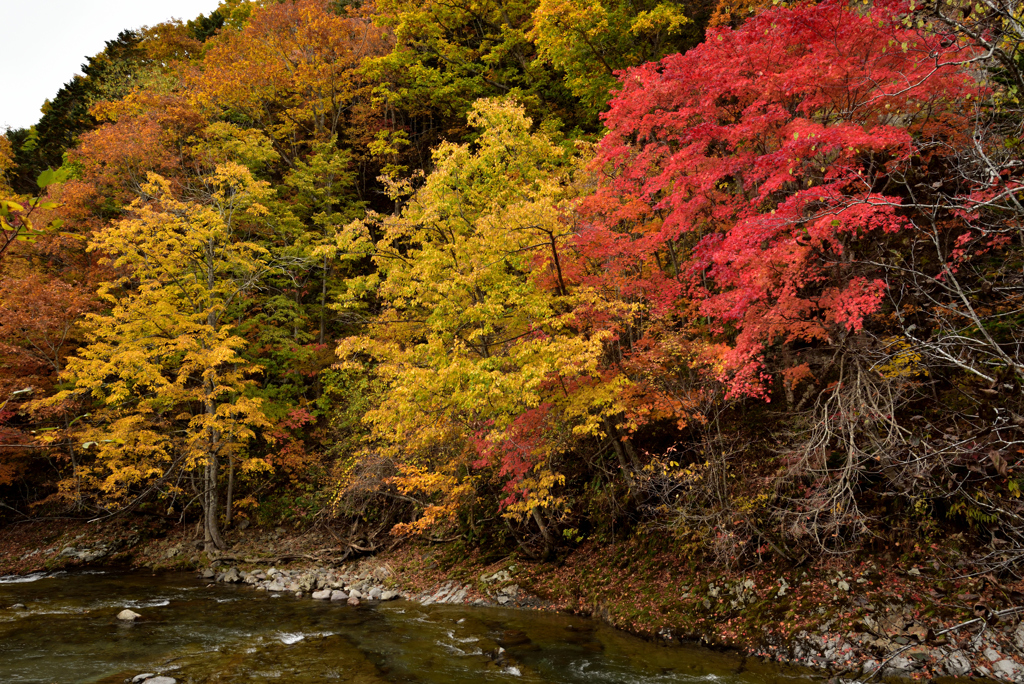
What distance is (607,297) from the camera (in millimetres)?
11562

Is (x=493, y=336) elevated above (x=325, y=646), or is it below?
above

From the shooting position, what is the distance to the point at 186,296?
17.4 metres

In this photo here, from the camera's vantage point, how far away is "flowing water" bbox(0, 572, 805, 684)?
310 inches

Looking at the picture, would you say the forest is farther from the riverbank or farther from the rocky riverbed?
the rocky riverbed

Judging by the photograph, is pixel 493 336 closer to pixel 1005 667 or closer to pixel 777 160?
pixel 777 160

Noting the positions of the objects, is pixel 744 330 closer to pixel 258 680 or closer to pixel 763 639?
pixel 763 639

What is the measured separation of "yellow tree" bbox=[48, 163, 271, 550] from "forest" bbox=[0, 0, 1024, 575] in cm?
16

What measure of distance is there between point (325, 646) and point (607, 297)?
8.20m

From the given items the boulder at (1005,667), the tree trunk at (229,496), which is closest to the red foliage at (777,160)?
the boulder at (1005,667)

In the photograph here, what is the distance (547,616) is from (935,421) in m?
7.66

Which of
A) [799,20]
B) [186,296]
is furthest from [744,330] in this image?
[186,296]

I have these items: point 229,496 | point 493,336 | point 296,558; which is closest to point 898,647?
point 493,336

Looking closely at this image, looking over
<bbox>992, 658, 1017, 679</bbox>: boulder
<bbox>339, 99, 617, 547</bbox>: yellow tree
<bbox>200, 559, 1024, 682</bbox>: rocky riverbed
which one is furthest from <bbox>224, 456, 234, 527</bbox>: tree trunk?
<bbox>992, 658, 1017, 679</bbox>: boulder

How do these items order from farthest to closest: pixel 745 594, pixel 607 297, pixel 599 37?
pixel 599 37 → pixel 607 297 → pixel 745 594
